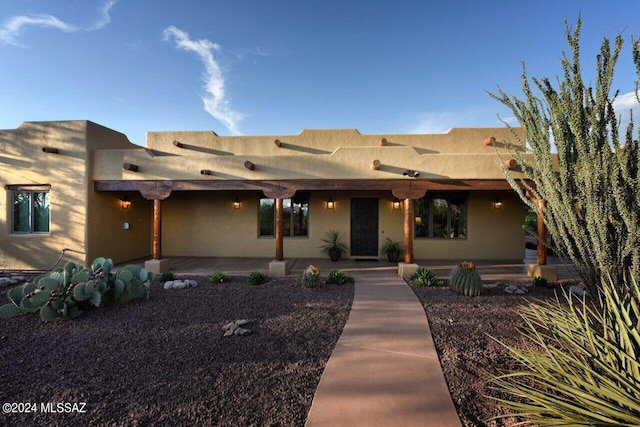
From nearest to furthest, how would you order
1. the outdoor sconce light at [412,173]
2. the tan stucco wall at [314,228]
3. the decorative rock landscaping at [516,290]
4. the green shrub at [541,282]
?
1. the decorative rock landscaping at [516,290]
2. the green shrub at [541,282]
3. the outdoor sconce light at [412,173]
4. the tan stucco wall at [314,228]

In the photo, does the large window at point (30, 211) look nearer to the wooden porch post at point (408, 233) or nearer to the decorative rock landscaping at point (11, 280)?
the decorative rock landscaping at point (11, 280)

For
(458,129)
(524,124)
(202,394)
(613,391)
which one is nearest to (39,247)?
(202,394)

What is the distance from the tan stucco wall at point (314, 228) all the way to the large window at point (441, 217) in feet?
0.91

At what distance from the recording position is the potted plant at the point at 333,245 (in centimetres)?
1023

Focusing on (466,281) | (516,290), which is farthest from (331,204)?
(516,290)

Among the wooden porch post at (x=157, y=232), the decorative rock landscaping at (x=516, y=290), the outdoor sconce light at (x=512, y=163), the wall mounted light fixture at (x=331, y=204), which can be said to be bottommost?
the decorative rock landscaping at (x=516, y=290)

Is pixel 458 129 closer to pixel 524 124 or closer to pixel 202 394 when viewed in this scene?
pixel 524 124

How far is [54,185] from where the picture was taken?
8.58 metres

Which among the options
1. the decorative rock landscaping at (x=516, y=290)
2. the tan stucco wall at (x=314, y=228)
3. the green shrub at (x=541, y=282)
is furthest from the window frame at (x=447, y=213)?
the decorative rock landscaping at (x=516, y=290)

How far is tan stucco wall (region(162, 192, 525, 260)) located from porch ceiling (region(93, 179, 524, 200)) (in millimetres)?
2607

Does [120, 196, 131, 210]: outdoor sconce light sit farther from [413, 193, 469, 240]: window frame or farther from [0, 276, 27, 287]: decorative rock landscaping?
[413, 193, 469, 240]: window frame

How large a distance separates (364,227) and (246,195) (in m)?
5.01

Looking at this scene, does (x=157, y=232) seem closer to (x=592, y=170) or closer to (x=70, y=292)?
(x=70, y=292)

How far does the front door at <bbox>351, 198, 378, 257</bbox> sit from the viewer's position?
34.9 ft
